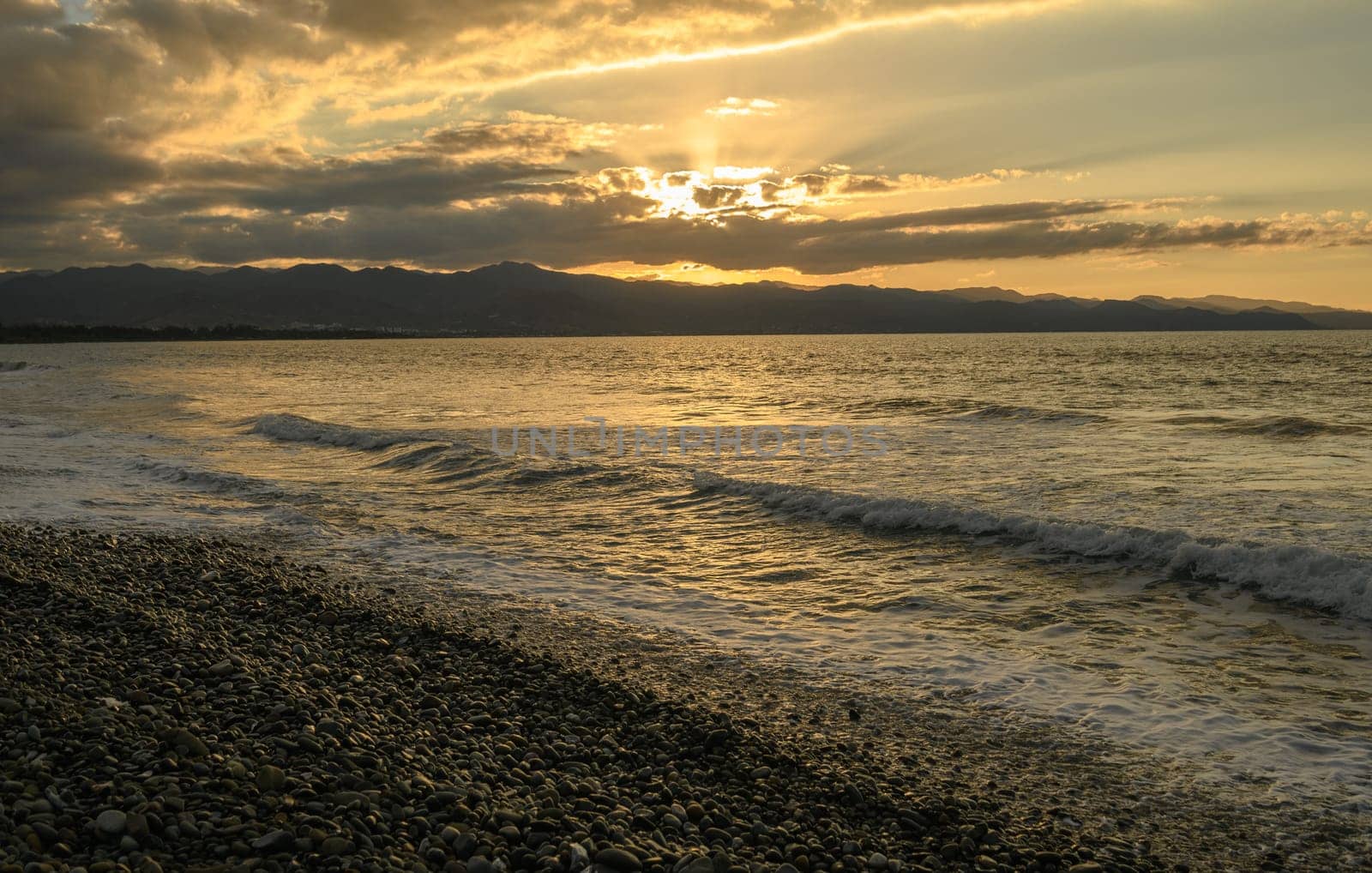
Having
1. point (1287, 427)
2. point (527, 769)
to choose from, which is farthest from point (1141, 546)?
point (1287, 427)

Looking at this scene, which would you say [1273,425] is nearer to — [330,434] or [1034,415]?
[1034,415]

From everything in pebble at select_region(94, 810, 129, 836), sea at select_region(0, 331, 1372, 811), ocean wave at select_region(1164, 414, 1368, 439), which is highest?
ocean wave at select_region(1164, 414, 1368, 439)

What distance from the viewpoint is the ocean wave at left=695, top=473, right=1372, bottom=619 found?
10.8 metres

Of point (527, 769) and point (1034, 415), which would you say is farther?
point (1034, 415)

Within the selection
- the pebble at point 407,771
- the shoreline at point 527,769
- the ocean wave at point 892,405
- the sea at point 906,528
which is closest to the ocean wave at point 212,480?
the sea at point 906,528

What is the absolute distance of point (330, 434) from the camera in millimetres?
29328

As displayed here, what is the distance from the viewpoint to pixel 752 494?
→ 18.3m

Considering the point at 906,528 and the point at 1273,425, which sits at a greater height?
the point at 1273,425

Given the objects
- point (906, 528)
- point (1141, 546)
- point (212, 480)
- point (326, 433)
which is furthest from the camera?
point (326, 433)

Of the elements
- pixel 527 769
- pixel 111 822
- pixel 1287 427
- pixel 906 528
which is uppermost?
pixel 1287 427

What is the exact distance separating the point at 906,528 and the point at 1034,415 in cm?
2137

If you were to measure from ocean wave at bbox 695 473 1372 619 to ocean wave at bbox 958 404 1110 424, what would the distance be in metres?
18.0

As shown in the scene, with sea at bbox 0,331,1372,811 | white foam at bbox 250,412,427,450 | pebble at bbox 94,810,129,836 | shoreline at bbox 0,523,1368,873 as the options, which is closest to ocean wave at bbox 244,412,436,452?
white foam at bbox 250,412,427,450

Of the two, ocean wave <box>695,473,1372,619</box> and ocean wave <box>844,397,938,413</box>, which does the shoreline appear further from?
ocean wave <box>844,397,938,413</box>
